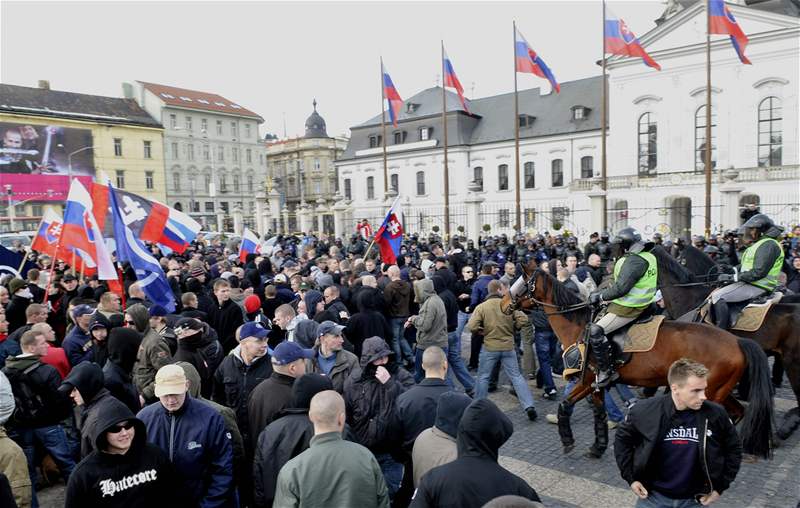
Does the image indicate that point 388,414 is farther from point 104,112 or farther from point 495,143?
point 104,112

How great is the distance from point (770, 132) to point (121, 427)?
41886 millimetres

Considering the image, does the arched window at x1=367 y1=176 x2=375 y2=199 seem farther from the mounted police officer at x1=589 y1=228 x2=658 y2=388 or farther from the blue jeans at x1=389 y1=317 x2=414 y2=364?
the mounted police officer at x1=589 y1=228 x2=658 y2=388

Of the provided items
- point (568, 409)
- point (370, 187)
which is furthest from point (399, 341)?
point (370, 187)

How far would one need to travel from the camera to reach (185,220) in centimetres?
1123

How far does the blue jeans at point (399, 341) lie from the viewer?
373 inches

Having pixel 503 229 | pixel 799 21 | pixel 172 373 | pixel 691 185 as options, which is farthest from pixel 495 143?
pixel 172 373

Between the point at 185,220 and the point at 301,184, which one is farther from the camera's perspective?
the point at 301,184

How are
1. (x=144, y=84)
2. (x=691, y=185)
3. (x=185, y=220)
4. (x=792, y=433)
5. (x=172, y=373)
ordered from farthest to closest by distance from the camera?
(x=144, y=84)
(x=691, y=185)
(x=185, y=220)
(x=792, y=433)
(x=172, y=373)

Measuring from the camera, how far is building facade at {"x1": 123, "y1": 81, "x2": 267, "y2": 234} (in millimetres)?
60562

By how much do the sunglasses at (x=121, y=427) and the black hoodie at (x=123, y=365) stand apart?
6.67 ft

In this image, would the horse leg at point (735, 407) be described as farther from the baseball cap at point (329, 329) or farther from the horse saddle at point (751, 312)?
the baseball cap at point (329, 329)

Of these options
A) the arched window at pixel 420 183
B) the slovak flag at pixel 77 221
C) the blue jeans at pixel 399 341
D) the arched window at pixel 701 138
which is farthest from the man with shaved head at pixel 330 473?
the arched window at pixel 420 183

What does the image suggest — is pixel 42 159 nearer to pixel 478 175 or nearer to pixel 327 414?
pixel 478 175

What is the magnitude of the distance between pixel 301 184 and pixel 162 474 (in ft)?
244
